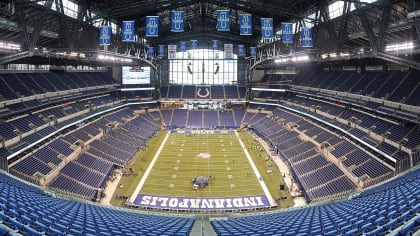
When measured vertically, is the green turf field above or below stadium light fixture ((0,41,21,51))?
below

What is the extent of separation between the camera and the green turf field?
101 ft

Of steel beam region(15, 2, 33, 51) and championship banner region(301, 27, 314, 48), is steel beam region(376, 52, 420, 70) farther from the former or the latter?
steel beam region(15, 2, 33, 51)

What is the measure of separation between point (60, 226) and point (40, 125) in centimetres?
2860

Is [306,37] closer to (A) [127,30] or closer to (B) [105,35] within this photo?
(A) [127,30]

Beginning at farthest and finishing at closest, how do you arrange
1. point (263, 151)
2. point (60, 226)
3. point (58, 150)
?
1. point (263, 151)
2. point (58, 150)
3. point (60, 226)

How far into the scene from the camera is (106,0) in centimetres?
3925

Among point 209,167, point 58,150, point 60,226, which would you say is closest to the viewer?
point 60,226

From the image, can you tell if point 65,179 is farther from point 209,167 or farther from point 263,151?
point 263,151

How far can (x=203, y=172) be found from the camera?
36.4 meters

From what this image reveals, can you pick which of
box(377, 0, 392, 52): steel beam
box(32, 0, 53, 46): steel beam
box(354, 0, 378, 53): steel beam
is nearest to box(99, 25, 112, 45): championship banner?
box(32, 0, 53, 46): steel beam

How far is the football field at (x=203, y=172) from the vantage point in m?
31.0

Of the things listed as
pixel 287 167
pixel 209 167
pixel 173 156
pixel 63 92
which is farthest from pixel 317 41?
pixel 63 92

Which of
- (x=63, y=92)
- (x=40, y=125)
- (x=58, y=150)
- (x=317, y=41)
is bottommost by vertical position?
(x=58, y=150)

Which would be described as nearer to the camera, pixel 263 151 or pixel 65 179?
pixel 65 179
